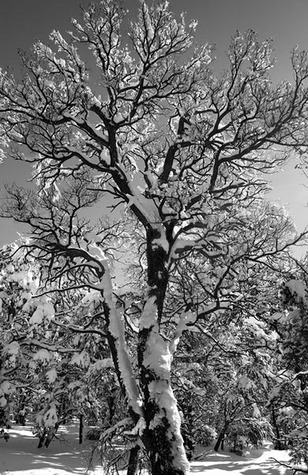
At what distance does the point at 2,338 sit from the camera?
41.5 ft

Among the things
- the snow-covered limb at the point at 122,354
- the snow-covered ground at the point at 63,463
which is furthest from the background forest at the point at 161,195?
the snow-covered ground at the point at 63,463

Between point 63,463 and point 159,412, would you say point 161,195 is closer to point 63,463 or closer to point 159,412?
point 159,412

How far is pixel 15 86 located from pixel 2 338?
9.71 m

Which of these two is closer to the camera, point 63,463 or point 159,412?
point 159,412

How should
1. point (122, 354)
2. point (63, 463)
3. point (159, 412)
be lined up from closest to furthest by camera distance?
point (159, 412), point (122, 354), point (63, 463)

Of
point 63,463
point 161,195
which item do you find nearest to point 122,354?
point 161,195

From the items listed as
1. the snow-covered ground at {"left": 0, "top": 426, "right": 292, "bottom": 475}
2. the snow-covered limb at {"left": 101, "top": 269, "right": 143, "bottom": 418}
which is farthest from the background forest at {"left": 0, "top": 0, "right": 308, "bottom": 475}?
the snow-covered ground at {"left": 0, "top": 426, "right": 292, "bottom": 475}

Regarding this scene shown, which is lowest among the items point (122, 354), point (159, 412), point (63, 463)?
point (63, 463)

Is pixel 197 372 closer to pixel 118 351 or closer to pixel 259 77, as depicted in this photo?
pixel 118 351

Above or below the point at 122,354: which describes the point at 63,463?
below

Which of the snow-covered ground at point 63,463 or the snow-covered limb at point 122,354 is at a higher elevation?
the snow-covered limb at point 122,354

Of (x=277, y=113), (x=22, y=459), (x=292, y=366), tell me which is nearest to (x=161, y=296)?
(x=292, y=366)

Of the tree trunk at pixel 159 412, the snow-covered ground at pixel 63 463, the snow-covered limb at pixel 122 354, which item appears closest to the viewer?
the tree trunk at pixel 159 412

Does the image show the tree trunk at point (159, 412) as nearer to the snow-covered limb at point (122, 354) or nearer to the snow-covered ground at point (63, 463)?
the snow-covered limb at point (122, 354)
